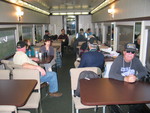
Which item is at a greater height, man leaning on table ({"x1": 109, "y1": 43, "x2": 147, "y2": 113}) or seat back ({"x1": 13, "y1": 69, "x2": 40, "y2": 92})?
man leaning on table ({"x1": 109, "y1": 43, "x2": 147, "y2": 113})

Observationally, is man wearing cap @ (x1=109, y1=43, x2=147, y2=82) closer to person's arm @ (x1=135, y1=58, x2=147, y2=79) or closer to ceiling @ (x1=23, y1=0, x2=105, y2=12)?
person's arm @ (x1=135, y1=58, x2=147, y2=79)

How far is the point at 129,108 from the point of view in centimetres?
196

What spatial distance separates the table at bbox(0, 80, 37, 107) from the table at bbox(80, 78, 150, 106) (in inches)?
24.7

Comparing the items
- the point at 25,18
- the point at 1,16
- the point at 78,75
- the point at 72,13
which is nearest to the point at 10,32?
the point at 1,16

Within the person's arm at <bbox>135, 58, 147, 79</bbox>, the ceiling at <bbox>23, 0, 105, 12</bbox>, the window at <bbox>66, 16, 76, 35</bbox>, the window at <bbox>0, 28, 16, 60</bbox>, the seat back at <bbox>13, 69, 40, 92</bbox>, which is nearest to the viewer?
the person's arm at <bbox>135, 58, 147, 79</bbox>

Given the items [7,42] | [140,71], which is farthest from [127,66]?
[7,42]

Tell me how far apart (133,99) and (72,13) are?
33.3ft

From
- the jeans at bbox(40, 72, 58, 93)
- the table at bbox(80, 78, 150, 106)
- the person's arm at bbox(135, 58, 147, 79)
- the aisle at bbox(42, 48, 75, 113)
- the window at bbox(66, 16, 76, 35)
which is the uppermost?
the window at bbox(66, 16, 76, 35)

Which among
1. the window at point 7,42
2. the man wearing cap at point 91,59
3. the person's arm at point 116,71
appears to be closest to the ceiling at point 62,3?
the window at point 7,42

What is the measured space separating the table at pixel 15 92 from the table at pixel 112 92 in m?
0.63

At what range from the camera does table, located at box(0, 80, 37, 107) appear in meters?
1.75

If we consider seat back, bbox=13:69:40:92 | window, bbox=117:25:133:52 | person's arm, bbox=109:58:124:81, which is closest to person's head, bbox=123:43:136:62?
person's arm, bbox=109:58:124:81

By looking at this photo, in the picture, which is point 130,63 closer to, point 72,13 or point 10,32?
point 10,32

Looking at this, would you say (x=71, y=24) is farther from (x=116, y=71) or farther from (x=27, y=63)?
(x=116, y=71)
